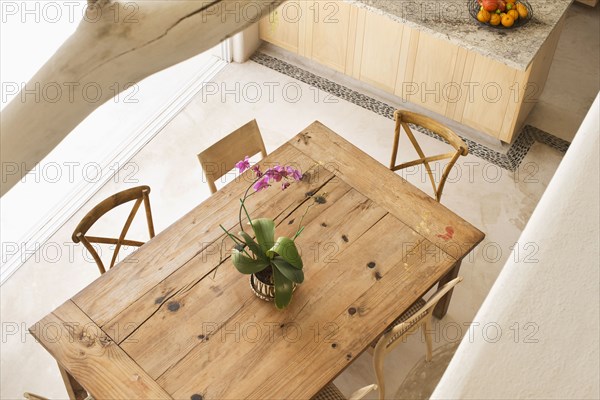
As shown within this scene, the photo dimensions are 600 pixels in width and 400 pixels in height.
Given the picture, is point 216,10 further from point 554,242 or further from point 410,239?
point 410,239

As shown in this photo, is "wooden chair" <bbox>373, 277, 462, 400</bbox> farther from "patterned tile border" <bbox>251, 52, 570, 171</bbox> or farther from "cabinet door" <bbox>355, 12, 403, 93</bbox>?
"cabinet door" <bbox>355, 12, 403, 93</bbox>

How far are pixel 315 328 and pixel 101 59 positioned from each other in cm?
206

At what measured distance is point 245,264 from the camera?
2701mm

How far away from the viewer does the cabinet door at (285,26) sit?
15.1ft

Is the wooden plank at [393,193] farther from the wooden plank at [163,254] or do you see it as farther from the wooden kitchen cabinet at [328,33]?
the wooden kitchen cabinet at [328,33]

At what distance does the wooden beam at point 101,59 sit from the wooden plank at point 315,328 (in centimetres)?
191

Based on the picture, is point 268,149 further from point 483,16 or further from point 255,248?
point 255,248

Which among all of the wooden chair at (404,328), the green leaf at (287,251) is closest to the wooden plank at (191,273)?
the green leaf at (287,251)

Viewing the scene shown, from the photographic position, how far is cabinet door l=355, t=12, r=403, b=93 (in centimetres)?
429

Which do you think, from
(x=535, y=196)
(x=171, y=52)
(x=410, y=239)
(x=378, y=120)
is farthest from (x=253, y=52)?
(x=171, y=52)

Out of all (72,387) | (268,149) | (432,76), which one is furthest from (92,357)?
(432,76)

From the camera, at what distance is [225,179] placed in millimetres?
4219

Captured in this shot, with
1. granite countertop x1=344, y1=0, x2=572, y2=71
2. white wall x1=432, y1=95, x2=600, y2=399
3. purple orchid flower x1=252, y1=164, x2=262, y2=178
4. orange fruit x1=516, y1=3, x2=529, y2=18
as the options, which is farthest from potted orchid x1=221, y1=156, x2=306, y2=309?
white wall x1=432, y1=95, x2=600, y2=399

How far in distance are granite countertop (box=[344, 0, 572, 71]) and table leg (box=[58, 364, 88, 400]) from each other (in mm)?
2269
